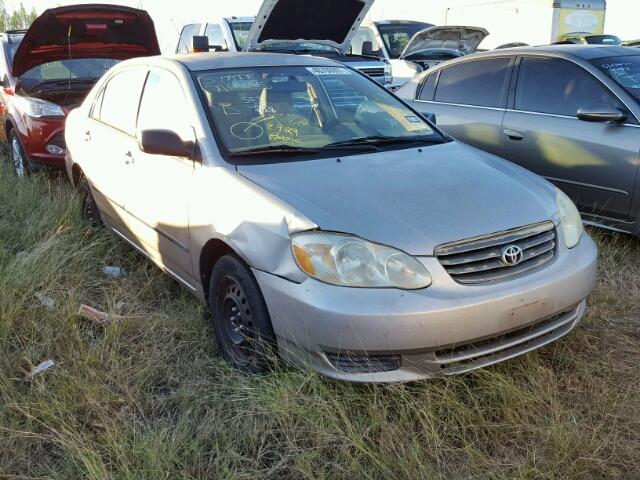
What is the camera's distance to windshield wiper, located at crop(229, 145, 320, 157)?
11.4ft

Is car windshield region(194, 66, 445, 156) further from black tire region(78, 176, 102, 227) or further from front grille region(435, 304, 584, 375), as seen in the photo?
black tire region(78, 176, 102, 227)

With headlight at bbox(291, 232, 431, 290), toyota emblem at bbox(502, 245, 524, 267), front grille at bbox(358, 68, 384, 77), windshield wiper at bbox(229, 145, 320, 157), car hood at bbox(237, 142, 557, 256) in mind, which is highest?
windshield wiper at bbox(229, 145, 320, 157)

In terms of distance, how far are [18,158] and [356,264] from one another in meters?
5.63

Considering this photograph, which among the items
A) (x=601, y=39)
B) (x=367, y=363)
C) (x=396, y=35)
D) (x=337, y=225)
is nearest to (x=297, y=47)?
A: (x=337, y=225)

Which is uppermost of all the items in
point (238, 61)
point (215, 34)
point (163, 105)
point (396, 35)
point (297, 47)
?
point (238, 61)

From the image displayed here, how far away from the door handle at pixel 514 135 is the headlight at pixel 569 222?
76.4 inches

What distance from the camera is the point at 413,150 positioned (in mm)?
3725

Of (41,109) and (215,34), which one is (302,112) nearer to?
(41,109)

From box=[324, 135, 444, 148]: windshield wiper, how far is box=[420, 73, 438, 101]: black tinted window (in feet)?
7.99

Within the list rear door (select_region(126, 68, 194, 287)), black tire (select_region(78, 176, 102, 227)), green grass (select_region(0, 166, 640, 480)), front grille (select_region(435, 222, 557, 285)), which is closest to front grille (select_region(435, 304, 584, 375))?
green grass (select_region(0, 166, 640, 480))

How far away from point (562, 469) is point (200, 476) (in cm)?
135

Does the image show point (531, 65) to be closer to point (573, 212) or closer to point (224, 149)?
point (573, 212)

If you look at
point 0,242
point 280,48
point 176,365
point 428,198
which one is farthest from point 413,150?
point 280,48

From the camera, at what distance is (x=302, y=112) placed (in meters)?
3.94
